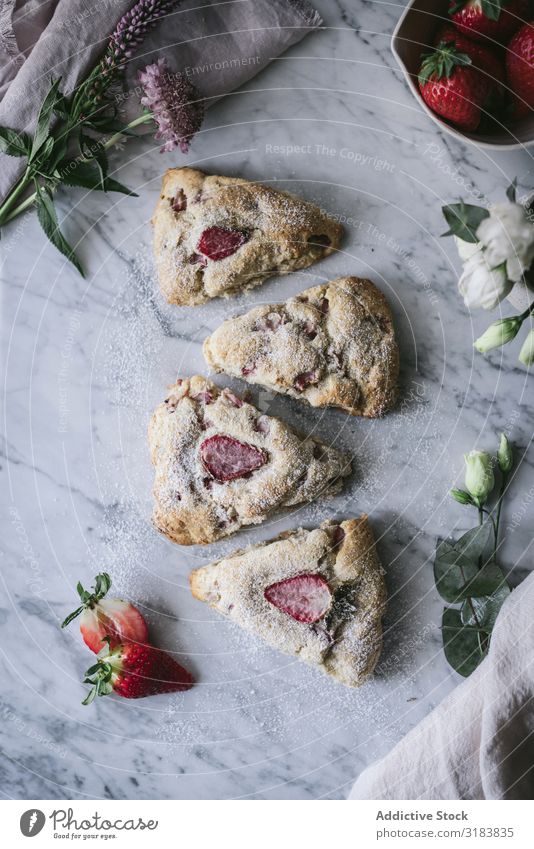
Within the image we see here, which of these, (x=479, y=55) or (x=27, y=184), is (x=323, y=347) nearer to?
(x=479, y=55)

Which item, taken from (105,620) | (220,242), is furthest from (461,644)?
(220,242)

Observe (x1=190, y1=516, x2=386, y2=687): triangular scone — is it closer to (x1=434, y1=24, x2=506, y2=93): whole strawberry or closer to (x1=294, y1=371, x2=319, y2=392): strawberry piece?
(x1=294, y1=371, x2=319, y2=392): strawberry piece

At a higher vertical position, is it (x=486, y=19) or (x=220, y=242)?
(x=486, y=19)

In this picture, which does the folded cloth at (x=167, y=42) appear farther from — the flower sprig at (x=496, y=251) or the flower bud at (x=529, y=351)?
the flower bud at (x=529, y=351)

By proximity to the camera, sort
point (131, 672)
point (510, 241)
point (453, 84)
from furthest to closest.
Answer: point (131, 672) → point (453, 84) → point (510, 241)
